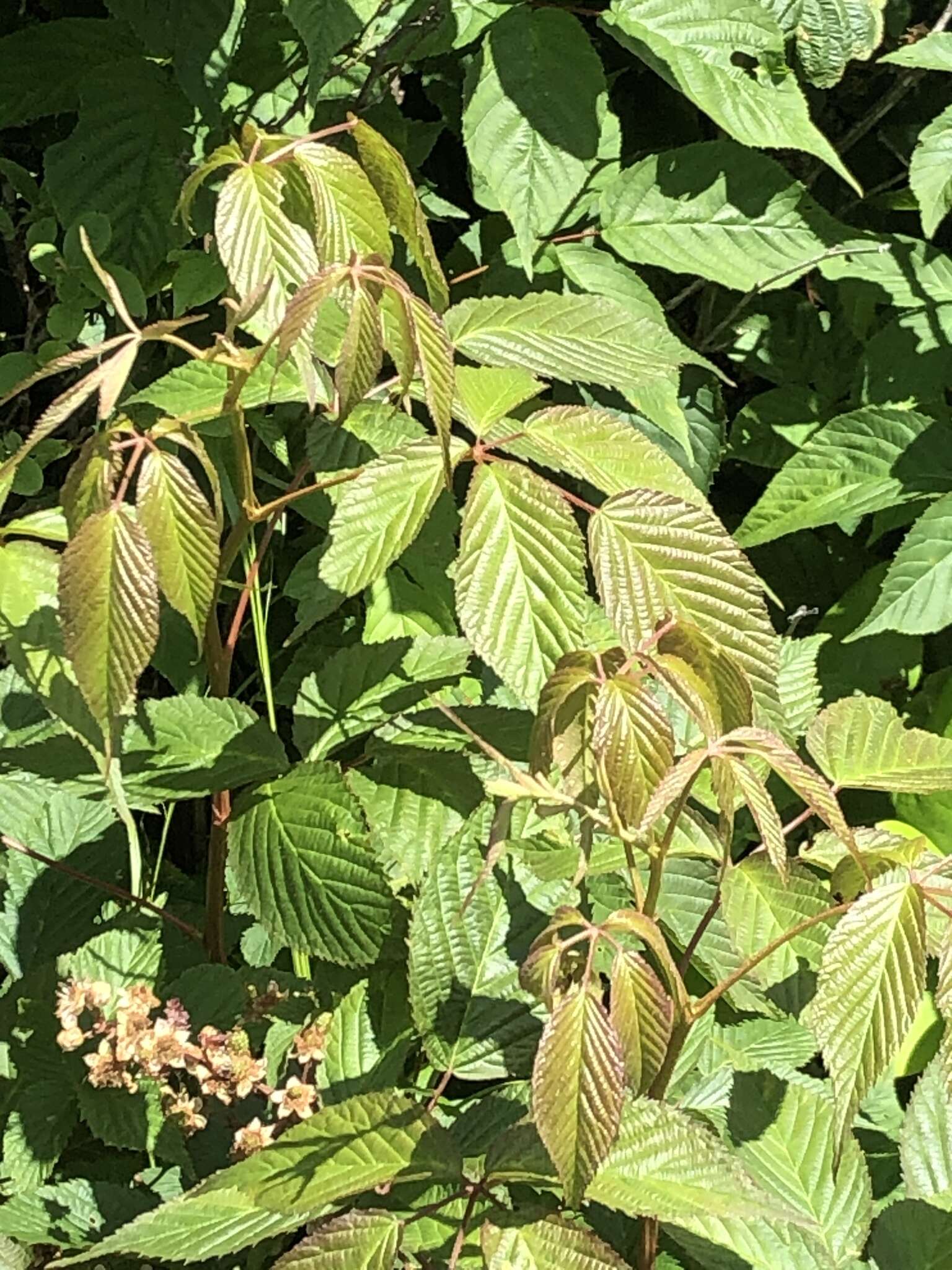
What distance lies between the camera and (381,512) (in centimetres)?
83

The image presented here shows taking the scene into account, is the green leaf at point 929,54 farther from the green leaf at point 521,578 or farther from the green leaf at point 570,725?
the green leaf at point 570,725

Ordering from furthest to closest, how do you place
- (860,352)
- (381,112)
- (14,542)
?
(860,352), (381,112), (14,542)

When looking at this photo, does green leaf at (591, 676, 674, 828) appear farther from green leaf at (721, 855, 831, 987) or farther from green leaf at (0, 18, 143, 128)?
green leaf at (0, 18, 143, 128)

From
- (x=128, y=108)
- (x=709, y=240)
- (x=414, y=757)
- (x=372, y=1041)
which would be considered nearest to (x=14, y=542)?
(x=414, y=757)

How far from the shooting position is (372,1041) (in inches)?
37.0

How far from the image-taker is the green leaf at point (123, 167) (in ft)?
4.12

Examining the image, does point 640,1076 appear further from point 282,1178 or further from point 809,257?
point 809,257

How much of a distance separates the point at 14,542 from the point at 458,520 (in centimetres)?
45

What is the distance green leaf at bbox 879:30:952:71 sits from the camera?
58.2 inches

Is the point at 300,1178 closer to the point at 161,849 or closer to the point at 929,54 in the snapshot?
the point at 161,849

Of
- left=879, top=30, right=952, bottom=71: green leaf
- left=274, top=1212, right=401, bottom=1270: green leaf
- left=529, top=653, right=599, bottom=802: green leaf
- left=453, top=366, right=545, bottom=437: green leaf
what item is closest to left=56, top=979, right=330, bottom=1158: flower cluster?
left=274, top=1212, right=401, bottom=1270: green leaf

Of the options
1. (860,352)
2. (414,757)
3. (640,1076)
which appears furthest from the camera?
(860,352)

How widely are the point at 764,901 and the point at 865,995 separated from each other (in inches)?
8.4

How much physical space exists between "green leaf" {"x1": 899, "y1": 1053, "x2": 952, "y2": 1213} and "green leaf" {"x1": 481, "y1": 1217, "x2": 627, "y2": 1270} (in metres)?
0.30
